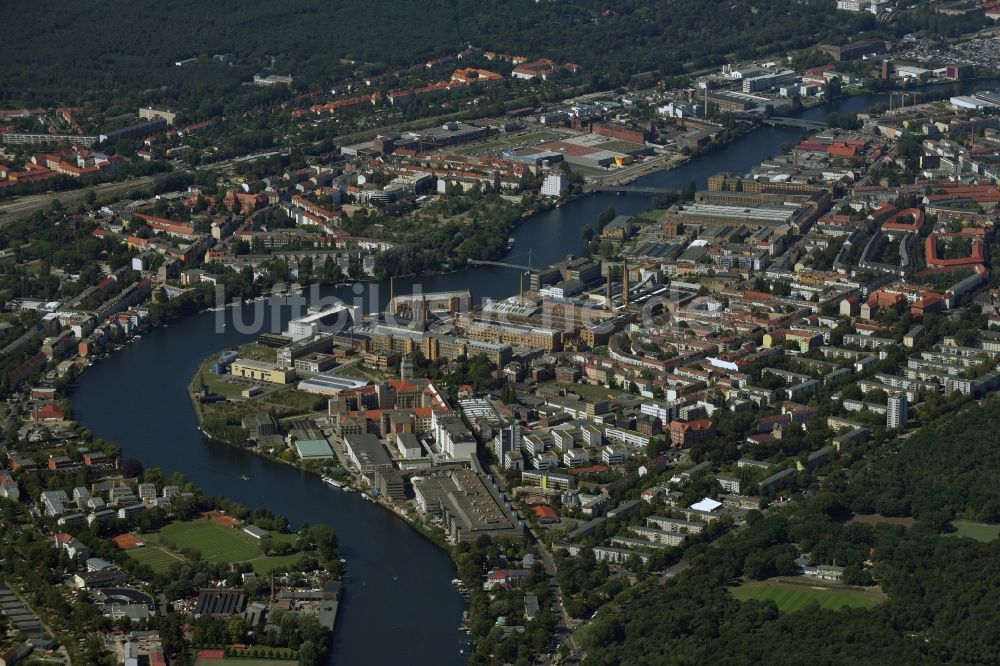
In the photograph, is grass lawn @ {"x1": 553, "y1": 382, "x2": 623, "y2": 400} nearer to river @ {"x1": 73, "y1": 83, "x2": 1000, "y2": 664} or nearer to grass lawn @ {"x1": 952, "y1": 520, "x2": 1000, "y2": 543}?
river @ {"x1": 73, "y1": 83, "x2": 1000, "y2": 664}

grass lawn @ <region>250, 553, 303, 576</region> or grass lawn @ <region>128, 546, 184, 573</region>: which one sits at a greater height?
grass lawn @ <region>128, 546, 184, 573</region>

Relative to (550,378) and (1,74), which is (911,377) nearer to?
(550,378)

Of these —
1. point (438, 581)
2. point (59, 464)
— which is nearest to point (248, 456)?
point (59, 464)

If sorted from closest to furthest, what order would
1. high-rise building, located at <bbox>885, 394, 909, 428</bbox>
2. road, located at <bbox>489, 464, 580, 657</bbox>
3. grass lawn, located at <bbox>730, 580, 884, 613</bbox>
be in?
road, located at <bbox>489, 464, 580, 657</bbox> < grass lawn, located at <bbox>730, 580, 884, 613</bbox> < high-rise building, located at <bbox>885, 394, 909, 428</bbox>

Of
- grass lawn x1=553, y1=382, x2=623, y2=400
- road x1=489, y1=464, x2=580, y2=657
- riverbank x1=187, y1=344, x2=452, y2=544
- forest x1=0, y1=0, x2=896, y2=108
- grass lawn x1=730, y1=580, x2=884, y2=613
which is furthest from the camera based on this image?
forest x1=0, y1=0, x2=896, y2=108

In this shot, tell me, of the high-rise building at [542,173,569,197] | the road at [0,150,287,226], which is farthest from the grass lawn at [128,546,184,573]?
the high-rise building at [542,173,569,197]

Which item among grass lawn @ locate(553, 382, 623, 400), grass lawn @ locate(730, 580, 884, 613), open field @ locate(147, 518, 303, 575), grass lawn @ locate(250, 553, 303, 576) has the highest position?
open field @ locate(147, 518, 303, 575)

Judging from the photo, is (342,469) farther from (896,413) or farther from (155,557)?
(896,413)

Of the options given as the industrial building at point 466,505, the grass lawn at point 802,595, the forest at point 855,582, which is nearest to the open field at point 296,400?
the industrial building at point 466,505
